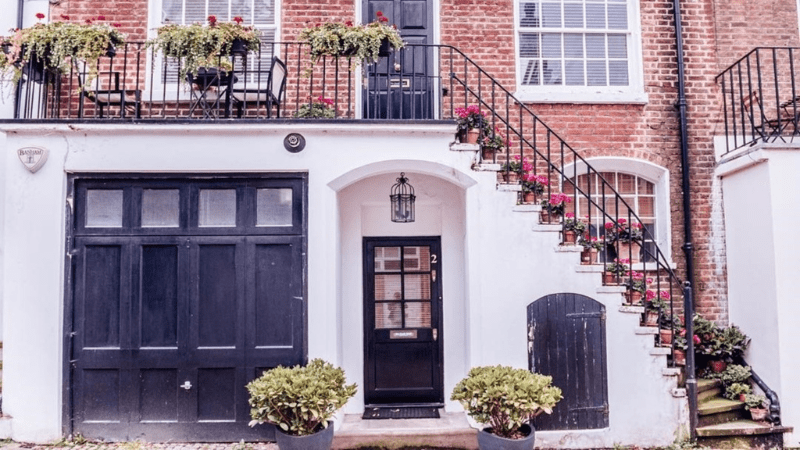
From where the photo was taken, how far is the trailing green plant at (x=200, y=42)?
631cm

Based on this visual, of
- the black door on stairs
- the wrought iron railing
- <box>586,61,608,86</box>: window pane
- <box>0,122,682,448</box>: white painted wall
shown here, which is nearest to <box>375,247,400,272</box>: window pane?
<box>0,122,682,448</box>: white painted wall

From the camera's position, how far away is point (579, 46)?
319 inches

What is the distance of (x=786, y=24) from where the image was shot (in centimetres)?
796

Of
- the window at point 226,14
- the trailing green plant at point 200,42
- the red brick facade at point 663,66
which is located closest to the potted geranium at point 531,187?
the red brick facade at point 663,66

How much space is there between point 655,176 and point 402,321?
12.8ft

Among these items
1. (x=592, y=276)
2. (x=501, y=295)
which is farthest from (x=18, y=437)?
(x=592, y=276)

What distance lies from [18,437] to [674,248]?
7964mm

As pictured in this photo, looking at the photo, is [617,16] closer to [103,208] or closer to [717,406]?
[717,406]

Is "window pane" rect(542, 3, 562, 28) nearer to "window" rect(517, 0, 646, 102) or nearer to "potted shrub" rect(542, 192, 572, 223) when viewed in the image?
"window" rect(517, 0, 646, 102)

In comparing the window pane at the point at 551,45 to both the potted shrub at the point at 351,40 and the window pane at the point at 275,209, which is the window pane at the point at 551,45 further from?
the window pane at the point at 275,209

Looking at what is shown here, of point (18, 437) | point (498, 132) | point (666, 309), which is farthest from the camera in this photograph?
point (498, 132)

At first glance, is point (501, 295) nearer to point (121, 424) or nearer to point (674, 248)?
point (674, 248)

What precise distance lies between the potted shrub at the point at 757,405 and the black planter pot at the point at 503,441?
288 cm

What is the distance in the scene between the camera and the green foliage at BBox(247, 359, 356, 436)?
534 cm
